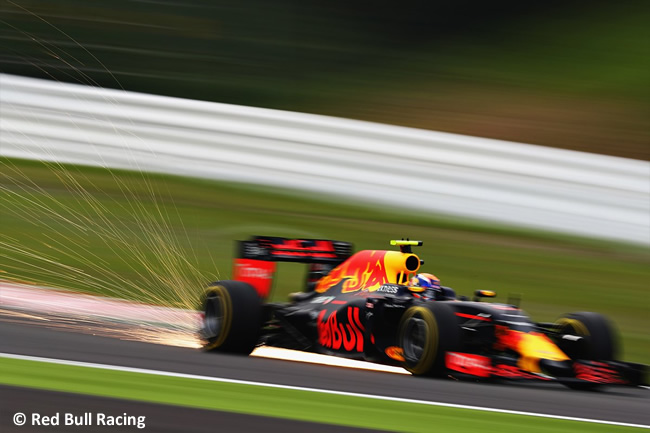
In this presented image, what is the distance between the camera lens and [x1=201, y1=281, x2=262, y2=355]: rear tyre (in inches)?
328

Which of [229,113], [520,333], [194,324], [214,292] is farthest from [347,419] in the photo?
[229,113]

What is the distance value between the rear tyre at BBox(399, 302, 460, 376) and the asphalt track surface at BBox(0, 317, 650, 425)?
4.5 inches

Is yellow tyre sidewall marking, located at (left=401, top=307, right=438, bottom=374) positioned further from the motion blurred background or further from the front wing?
the motion blurred background

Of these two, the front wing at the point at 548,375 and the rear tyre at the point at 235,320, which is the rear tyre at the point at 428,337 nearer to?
the front wing at the point at 548,375

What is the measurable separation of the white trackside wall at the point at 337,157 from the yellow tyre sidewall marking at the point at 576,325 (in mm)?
4435

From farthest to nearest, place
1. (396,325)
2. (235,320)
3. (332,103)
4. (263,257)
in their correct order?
(332,103) → (263,257) → (235,320) → (396,325)

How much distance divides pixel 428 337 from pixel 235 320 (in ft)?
5.67

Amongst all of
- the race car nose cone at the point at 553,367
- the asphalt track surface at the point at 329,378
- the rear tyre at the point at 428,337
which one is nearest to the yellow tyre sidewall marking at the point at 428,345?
the rear tyre at the point at 428,337

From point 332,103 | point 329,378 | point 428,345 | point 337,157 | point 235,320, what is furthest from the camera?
point 332,103

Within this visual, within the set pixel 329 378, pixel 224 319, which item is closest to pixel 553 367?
pixel 329 378

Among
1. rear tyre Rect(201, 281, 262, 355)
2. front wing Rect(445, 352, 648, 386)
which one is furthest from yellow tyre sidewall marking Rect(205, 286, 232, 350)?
front wing Rect(445, 352, 648, 386)

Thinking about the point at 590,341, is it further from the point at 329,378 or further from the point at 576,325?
the point at 329,378

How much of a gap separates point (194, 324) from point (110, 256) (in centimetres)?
291

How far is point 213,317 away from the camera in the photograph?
8.62 metres
